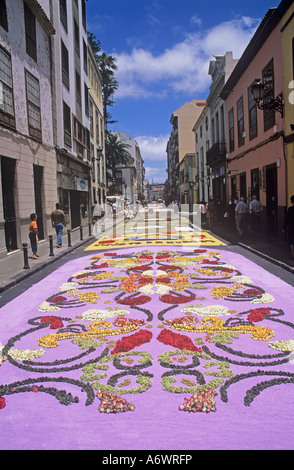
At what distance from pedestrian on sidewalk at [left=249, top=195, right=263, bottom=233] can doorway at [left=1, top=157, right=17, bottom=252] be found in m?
9.81

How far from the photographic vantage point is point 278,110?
550 inches

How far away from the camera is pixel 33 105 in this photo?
1614cm

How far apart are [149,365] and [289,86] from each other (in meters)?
12.6

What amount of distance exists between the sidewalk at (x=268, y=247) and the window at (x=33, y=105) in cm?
948

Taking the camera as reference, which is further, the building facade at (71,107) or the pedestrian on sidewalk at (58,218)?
the building facade at (71,107)

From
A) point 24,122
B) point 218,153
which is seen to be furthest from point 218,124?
point 24,122

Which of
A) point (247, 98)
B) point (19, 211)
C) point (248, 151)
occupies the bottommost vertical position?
point (19, 211)

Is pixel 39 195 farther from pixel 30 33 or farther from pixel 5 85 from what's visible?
pixel 30 33

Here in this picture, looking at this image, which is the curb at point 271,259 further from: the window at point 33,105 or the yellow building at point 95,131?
the yellow building at point 95,131

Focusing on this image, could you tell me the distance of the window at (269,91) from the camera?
51.0 ft

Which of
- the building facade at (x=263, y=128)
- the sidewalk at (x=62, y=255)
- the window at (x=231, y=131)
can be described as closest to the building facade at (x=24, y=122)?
the sidewalk at (x=62, y=255)

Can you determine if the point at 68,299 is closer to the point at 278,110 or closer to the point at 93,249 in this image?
the point at 93,249

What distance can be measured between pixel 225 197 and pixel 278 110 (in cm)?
1391
